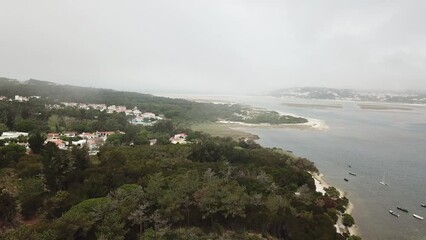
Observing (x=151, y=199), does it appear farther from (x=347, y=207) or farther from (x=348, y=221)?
(x=347, y=207)

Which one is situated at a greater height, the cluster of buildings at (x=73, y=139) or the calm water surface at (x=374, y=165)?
the cluster of buildings at (x=73, y=139)

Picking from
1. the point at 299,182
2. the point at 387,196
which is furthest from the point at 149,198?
the point at 387,196

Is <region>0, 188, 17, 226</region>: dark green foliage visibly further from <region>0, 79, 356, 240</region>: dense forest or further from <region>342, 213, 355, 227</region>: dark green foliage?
<region>342, 213, 355, 227</region>: dark green foliage

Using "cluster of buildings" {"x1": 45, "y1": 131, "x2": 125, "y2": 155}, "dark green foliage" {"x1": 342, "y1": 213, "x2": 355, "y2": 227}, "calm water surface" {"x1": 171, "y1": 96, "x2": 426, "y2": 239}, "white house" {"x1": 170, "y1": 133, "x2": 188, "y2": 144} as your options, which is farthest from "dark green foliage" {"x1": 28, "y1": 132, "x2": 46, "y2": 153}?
"calm water surface" {"x1": 171, "y1": 96, "x2": 426, "y2": 239}

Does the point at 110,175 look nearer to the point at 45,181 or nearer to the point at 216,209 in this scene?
the point at 45,181

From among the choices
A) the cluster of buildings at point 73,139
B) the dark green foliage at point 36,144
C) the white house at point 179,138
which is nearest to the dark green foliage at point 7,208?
the dark green foliage at point 36,144

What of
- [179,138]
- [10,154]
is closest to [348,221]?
[10,154]

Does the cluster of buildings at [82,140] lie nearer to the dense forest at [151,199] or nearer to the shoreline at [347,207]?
the dense forest at [151,199]

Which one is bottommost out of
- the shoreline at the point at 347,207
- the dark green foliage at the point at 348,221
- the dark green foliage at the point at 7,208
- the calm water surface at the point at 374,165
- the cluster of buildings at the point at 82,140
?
the calm water surface at the point at 374,165
